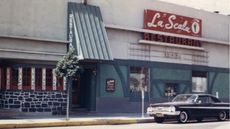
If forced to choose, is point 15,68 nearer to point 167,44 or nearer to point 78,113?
point 78,113

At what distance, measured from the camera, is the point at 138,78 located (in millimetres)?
27406

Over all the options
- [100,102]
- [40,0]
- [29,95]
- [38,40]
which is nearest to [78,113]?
[100,102]

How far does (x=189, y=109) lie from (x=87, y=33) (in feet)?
23.3

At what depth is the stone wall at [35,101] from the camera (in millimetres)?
22203

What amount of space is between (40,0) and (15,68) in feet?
13.1

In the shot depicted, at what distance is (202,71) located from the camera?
31.3m

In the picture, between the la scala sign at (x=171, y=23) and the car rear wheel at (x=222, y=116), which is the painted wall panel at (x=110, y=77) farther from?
the car rear wheel at (x=222, y=116)

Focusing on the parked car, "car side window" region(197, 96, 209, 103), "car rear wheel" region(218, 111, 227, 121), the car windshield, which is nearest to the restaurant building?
the parked car

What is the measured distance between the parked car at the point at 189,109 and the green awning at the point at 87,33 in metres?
4.36

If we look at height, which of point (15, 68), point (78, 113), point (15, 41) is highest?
point (15, 41)

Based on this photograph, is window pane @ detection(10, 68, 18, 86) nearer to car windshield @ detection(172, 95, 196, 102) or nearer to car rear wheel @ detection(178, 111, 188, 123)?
car windshield @ detection(172, 95, 196, 102)

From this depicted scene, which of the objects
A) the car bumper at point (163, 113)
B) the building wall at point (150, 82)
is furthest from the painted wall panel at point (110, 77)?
the car bumper at point (163, 113)

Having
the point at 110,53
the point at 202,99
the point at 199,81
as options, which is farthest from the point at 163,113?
the point at 199,81

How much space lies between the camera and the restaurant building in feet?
73.9
